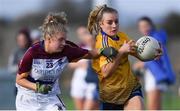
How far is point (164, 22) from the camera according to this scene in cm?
4062

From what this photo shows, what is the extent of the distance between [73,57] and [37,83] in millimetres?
568

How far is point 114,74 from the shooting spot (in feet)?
30.4

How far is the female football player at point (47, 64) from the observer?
8969mm

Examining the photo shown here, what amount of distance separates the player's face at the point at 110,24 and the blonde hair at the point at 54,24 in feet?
1.64

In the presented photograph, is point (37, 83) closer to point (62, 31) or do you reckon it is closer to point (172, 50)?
point (62, 31)

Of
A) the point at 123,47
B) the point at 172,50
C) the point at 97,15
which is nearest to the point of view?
the point at 123,47

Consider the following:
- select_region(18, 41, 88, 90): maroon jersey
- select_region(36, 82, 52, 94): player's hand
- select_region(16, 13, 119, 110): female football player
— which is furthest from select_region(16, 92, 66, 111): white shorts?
select_region(36, 82, 52, 94): player's hand

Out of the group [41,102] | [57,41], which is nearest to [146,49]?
[57,41]

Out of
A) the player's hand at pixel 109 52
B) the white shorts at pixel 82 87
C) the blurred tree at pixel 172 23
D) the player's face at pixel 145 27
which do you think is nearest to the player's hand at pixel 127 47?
the player's hand at pixel 109 52

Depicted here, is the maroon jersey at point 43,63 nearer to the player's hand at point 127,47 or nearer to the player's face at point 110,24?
the player's face at point 110,24

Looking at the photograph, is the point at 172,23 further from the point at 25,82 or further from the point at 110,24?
the point at 25,82

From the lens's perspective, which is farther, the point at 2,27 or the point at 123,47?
the point at 2,27

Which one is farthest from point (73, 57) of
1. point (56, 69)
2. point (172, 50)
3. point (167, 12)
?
Result: point (167, 12)

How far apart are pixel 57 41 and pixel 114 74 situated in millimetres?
817
